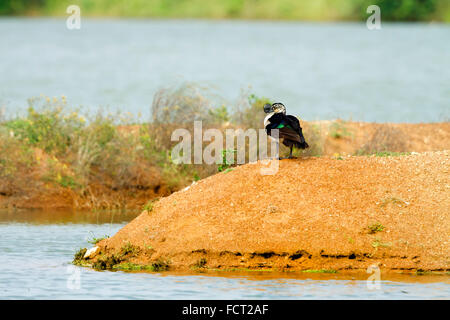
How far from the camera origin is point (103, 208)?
79.8ft

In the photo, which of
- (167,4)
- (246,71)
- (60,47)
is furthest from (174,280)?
(167,4)

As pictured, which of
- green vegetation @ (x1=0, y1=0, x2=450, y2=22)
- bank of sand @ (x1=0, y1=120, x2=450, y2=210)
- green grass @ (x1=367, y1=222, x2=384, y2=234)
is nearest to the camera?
green grass @ (x1=367, y1=222, x2=384, y2=234)

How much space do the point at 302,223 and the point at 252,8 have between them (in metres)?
81.9

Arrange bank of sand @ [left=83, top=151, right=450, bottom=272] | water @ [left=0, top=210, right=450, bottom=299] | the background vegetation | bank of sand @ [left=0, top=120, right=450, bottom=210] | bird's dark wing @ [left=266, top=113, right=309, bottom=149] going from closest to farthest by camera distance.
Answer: water @ [left=0, top=210, right=450, bottom=299], bank of sand @ [left=83, top=151, right=450, bottom=272], bird's dark wing @ [left=266, top=113, right=309, bottom=149], bank of sand @ [left=0, top=120, right=450, bottom=210], the background vegetation

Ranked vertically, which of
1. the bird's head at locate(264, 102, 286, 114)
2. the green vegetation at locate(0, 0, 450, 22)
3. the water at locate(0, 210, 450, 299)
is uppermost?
the green vegetation at locate(0, 0, 450, 22)

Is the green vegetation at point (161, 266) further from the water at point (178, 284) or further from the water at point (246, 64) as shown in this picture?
the water at point (246, 64)

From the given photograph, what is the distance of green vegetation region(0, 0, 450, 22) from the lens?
91312 millimetres

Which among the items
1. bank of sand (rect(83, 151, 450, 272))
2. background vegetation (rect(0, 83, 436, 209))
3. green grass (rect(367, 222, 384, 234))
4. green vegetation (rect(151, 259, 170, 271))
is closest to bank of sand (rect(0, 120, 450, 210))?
background vegetation (rect(0, 83, 436, 209))

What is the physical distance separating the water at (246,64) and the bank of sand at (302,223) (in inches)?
542

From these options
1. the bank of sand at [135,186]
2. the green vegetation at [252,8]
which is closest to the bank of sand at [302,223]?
the bank of sand at [135,186]

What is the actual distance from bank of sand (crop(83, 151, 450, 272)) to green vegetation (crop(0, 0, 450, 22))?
231 feet

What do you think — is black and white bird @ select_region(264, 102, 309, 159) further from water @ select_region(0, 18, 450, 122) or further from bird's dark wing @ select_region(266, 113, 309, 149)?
water @ select_region(0, 18, 450, 122)

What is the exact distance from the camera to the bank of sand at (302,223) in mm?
16594
